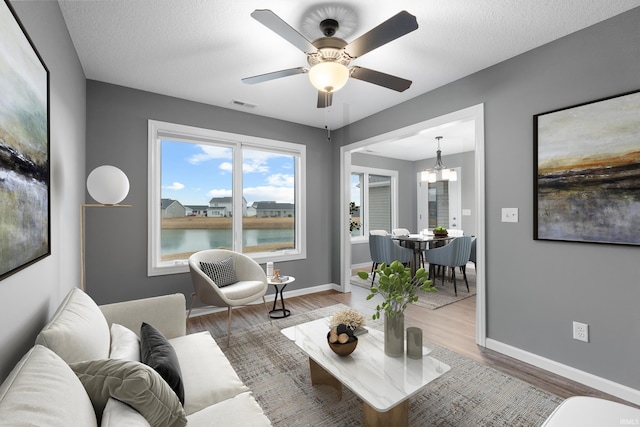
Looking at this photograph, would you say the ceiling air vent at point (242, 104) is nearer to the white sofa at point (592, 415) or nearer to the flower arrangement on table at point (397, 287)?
the flower arrangement on table at point (397, 287)

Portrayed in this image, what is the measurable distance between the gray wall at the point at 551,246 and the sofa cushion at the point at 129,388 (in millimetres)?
2707

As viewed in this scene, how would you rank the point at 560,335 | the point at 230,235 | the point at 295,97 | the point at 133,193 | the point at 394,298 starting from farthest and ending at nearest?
1. the point at 230,235
2. the point at 295,97
3. the point at 133,193
4. the point at 560,335
5. the point at 394,298

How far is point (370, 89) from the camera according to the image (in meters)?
3.25

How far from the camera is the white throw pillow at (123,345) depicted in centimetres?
134

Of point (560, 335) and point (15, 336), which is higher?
point (15, 336)

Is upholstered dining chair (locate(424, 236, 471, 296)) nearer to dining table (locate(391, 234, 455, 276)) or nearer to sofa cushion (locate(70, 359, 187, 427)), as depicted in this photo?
dining table (locate(391, 234, 455, 276))

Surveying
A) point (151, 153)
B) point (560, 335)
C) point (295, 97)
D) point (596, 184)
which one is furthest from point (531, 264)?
point (151, 153)

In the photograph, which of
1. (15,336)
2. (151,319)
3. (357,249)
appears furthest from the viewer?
(357,249)

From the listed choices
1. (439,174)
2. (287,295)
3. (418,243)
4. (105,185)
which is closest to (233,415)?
(105,185)

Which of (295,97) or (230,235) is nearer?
(295,97)

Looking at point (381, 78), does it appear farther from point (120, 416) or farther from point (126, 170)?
point (126, 170)

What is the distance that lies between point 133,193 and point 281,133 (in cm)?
206

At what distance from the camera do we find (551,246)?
235cm

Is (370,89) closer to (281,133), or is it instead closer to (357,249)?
(281,133)
